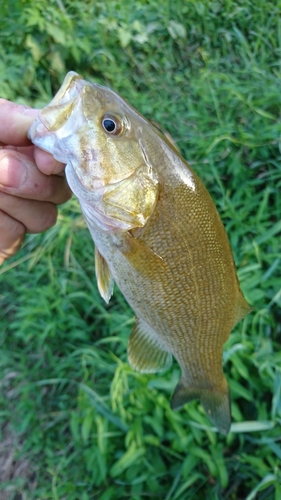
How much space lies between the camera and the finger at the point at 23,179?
1237mm

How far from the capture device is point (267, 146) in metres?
2.31

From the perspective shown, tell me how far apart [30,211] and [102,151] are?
45 cm

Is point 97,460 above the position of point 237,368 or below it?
below

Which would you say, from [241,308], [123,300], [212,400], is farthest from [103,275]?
[123,300]

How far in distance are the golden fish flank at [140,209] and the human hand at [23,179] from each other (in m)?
0.16

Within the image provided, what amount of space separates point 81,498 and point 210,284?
1389 mm

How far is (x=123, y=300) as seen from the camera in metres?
2.25

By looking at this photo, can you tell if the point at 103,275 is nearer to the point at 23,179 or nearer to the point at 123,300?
the point at 23,179

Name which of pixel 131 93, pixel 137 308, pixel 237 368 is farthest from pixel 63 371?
pixel 131 93

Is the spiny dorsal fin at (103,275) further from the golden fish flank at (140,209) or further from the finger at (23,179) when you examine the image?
the finger at (23,179)

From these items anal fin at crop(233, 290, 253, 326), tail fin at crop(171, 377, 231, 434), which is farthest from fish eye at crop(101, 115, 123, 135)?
tail fin at crop(171, 377, 231, 434)

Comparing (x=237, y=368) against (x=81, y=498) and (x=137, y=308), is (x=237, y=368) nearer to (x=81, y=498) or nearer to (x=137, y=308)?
(x=137, y=308)

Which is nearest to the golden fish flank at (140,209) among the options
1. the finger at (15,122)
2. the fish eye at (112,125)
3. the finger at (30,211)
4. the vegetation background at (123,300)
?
the fish eye at (112,125)

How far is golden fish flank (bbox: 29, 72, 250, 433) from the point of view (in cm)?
107
